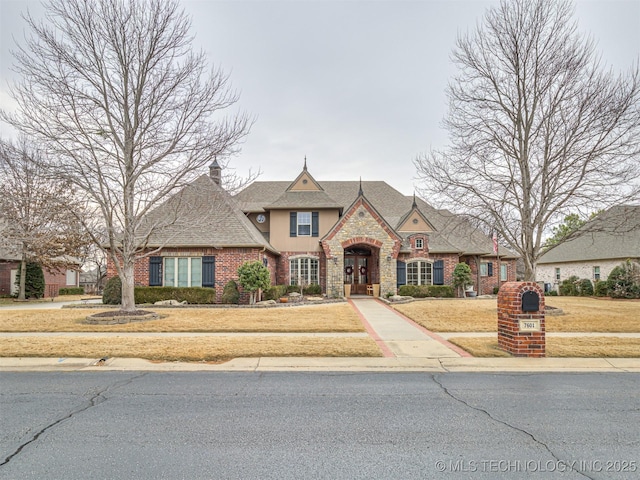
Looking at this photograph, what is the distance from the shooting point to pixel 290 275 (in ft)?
89.2

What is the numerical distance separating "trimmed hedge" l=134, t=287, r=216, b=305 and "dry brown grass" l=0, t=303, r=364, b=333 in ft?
8.61

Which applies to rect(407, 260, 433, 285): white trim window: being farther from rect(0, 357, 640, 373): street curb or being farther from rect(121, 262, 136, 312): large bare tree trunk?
rect(0, 357, 640, 373): street curb

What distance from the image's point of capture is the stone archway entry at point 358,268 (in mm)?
28484

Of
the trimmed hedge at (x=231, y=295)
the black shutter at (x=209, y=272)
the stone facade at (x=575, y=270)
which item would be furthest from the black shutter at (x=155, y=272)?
the stone facade at (x=575, y=270)

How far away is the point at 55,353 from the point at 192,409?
17.5 ft

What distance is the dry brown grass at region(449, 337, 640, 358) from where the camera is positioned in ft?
31.8

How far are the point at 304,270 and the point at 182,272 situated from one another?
7.87 meters

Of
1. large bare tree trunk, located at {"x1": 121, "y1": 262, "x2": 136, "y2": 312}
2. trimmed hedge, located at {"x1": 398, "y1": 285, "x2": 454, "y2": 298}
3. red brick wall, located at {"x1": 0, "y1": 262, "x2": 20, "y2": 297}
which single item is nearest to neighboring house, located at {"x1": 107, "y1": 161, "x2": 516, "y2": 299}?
trimmed hedge, located at {"x1": 398, "y1": 285, "x2": 454, "y2": 298}

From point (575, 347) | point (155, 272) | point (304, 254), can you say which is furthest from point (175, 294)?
point (575, 347)

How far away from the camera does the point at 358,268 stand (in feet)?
94.2

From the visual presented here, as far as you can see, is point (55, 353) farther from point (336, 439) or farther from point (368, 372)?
point (336, 439)

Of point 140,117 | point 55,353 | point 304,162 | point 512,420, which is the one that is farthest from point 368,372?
point 304,162

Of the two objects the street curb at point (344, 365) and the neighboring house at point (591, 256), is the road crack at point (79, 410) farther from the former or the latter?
the neighboring house at point (591, 256)

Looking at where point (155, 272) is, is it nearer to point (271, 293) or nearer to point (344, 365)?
point (271, 293)
